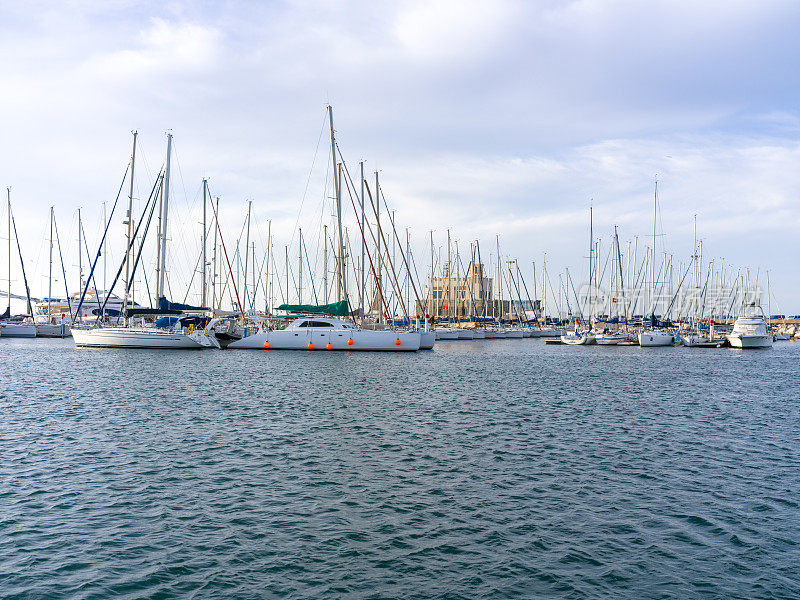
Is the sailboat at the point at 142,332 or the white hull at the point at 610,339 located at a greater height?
the sailboat at the point at 142,332

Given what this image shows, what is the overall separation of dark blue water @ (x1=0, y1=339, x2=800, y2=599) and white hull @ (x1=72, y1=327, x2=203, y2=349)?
29709 mm

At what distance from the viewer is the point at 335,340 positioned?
60.8 m

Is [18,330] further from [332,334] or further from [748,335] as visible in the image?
[748,335]

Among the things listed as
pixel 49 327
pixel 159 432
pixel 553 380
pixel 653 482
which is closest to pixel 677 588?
pixel 653 482

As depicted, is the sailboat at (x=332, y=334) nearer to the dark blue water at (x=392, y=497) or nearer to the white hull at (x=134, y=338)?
the white hull at (x=134, y=338)

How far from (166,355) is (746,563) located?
52982mm

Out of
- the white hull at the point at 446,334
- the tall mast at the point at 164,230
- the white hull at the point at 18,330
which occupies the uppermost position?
the tall mast at the point at 164,230

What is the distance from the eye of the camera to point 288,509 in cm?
1291

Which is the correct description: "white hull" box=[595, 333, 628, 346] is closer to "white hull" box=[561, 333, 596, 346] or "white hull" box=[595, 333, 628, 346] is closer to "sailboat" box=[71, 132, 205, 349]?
"white hull" box=[561, 333, 596, 346]

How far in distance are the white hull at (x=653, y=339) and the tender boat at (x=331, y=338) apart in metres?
43.6

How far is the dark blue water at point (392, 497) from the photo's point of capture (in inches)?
382

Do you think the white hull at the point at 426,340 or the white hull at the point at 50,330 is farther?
the white hull at the point at 50,330

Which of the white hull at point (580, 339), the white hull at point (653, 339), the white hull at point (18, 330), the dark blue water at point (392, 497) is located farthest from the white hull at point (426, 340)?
the white hull at point (18, 330)

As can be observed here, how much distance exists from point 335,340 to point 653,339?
53.9 m
